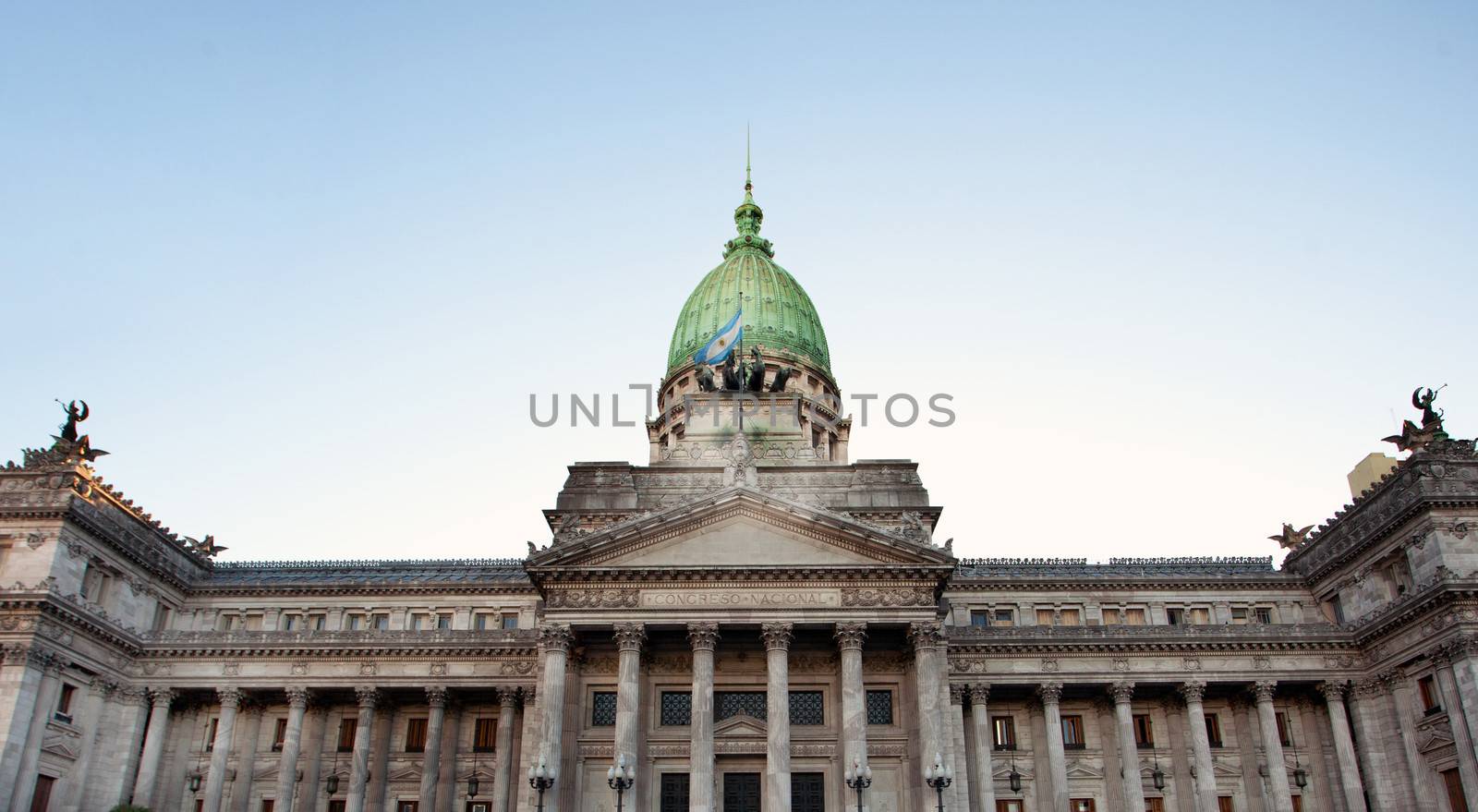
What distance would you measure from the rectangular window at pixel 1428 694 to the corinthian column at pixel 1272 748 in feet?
21.6

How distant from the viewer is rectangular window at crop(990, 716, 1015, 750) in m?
58.8

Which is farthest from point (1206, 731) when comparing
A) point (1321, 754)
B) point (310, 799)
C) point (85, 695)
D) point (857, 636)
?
point (85, 695)

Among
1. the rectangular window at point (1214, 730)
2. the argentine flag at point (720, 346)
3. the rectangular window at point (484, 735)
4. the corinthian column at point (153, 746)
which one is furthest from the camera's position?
the argentine flag at point (720, 346)

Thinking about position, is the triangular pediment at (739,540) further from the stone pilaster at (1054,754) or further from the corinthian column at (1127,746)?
the corinthian column at (1127,746)

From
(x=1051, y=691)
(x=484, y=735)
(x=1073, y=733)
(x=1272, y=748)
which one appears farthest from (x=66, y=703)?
(x=1272, y=748)

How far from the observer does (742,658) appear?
5231 centimetres

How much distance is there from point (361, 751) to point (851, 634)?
87.4ft

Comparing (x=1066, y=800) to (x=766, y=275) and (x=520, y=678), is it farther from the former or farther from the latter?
(x=766, y=275)

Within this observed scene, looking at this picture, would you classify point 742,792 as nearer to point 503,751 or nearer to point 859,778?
point 859,778

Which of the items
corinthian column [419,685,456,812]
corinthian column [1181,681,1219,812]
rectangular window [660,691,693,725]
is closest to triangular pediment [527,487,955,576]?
rectangular window [660,691,693,725]

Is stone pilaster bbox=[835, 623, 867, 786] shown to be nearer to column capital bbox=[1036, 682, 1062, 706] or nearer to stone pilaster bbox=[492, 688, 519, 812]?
column capital bbox=[1036, 682, 1062, 706]

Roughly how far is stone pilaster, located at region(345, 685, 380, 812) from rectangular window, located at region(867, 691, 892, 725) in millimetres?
25877

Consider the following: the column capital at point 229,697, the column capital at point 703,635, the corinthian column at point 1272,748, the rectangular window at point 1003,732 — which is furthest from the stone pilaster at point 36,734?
the corinthian column at point 1272,748

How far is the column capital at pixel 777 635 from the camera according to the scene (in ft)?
159
